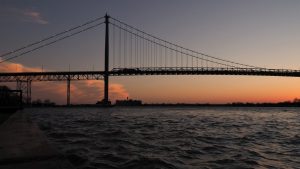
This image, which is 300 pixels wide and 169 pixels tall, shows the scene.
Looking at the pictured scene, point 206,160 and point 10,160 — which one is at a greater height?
point 10,160

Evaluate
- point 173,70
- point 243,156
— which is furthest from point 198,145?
point 173,70

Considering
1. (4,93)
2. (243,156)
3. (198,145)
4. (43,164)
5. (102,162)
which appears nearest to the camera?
(43,164)

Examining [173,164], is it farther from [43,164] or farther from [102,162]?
[43,164]

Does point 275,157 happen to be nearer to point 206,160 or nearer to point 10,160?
point 206,160

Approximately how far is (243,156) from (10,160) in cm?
579

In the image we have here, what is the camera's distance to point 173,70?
7806 centimetres

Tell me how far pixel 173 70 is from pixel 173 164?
7040cm

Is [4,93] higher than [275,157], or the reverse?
[4,93]

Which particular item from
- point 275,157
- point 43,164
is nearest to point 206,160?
point 275,157

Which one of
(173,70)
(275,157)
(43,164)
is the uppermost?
(173,70)

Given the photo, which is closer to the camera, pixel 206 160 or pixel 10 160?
pixel 10 160

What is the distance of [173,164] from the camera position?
7.93 meters

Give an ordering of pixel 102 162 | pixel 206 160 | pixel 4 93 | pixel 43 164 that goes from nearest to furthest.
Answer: pixel 43 164 → pixel 102 162 → pixel 206 160 → pixel 4 93

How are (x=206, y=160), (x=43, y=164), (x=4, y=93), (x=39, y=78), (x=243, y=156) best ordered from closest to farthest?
1. (x=43, y=164)
2. (x=206, y=160)
3. (x=243, y=156)
4. (x=4, y=93)
5. (x=39, y=78)
